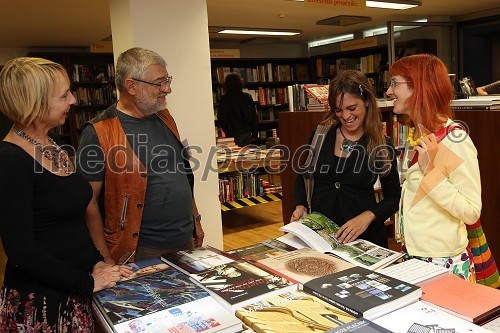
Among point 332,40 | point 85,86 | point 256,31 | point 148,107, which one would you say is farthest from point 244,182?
point 332,40

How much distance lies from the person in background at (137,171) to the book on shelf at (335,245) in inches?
20.5

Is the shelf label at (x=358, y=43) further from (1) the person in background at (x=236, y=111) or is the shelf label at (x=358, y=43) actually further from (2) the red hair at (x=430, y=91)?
(2) the red hair at (x=430, y=91)

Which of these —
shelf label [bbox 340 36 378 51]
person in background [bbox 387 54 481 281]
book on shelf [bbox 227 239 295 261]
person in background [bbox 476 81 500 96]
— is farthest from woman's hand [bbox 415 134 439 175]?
shelf label [bbox 340 36 378 51]

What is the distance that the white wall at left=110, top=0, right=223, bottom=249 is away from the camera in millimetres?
3037

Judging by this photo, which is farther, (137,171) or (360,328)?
(137,171)

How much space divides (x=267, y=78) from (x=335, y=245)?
25.3 ft

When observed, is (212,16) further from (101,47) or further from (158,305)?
(158,305)

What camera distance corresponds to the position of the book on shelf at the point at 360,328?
36.9 inches

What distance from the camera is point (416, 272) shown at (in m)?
1.24

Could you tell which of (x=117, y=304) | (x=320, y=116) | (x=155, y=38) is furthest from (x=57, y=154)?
(x=320, y=116)

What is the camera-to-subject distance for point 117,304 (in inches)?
43.8

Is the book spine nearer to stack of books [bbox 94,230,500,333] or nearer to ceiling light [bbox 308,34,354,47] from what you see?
stack of books [bbox 94,230,500,333]

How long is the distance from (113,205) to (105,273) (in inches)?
19.7

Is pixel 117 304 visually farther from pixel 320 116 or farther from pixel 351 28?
pixel 351 28
